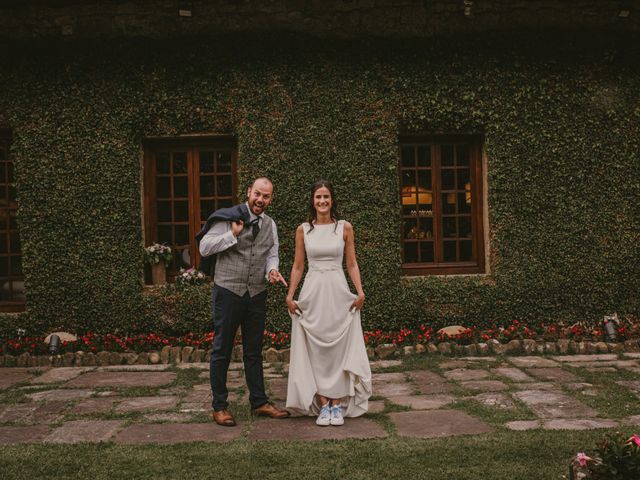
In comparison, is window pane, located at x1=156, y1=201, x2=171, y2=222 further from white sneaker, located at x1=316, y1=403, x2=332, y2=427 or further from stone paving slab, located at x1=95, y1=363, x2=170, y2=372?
white sneaker, located at x1=316, y1=403, x2=332, y2=427

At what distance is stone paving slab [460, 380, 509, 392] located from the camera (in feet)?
17.6

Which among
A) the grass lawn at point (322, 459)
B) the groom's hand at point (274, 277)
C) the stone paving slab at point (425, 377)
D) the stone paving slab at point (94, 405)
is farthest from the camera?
the stone paving slab at point (425, 377)

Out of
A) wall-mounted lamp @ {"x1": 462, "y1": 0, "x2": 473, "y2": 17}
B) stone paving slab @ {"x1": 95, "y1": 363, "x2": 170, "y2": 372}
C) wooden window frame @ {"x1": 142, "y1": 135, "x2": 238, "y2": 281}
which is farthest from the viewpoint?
wooden window frame @ {"x1": 142, "y1": 135, "x2": 238, "y2": 281}

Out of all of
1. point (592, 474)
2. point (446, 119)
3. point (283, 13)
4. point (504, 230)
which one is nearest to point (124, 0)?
point (283, 13)

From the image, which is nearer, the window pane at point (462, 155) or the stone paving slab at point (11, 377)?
the stone paving slab at point (11, 377)

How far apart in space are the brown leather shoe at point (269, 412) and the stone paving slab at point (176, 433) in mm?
313

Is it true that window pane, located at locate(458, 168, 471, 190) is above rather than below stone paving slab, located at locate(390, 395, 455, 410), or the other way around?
above

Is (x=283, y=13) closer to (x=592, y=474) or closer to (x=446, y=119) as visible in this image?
(x=446, y=119)

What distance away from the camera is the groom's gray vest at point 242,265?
14.8 ft

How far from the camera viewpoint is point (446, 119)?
8117 mm

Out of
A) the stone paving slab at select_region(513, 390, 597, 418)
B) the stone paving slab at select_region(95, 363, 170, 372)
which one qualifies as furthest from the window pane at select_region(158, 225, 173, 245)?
the stone paving slab at select_region(513, 390, 597, 418)

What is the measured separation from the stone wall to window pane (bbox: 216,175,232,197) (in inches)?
80.2

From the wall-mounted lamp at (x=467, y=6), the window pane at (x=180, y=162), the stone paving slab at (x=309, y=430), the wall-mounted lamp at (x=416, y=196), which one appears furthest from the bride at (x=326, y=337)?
the wall-mounted lamp at (x=467, y=6)

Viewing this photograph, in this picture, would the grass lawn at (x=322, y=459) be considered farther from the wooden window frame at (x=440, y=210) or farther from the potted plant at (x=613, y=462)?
the wooden window frame at (x=440, y=210)
